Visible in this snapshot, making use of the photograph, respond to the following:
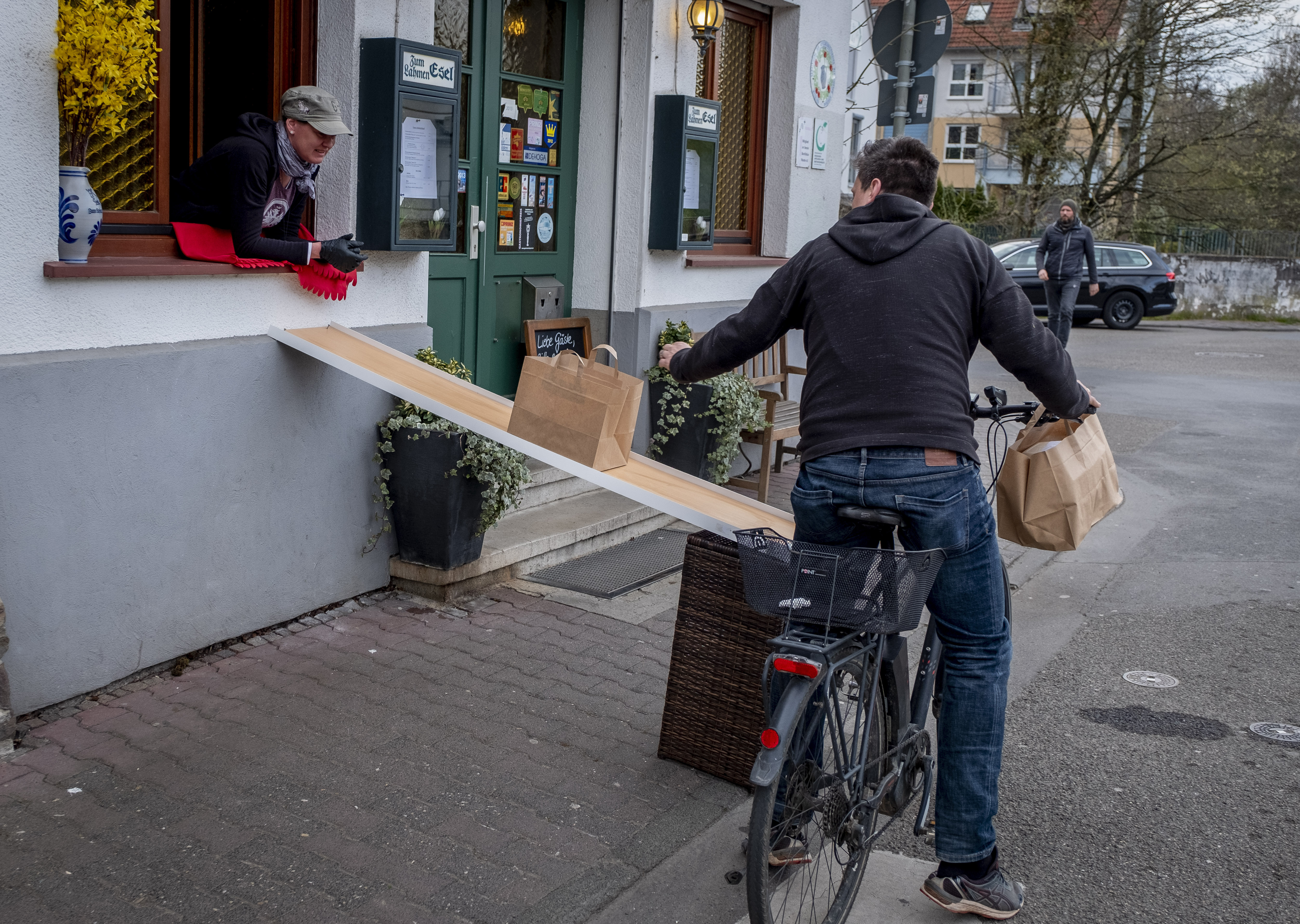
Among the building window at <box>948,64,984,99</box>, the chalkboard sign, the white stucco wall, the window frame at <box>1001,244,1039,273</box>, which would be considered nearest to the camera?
the white stucco wall

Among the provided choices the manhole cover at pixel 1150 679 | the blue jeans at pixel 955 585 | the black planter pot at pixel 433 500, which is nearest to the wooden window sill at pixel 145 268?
the black planter pot at pixel 433 500

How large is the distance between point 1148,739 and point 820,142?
6.23m

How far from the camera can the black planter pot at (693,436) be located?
7.55 metres

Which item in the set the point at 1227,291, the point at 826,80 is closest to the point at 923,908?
the point at 826,80

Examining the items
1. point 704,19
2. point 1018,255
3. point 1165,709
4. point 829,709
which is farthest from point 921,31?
point 1018,255

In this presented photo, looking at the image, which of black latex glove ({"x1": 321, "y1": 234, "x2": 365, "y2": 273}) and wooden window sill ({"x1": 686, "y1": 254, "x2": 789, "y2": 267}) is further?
wooden window sill ({"x1": 686, "y1": 254, "x2": 789, "y2": 267})

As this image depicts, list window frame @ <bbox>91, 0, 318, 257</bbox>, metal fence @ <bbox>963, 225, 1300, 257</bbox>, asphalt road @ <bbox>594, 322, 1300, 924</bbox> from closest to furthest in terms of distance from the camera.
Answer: asphalt road @ <bbox>594, 322, 1300, 924</bbox>, window frame @ <bbox>91, 0, 318, 257</bbox>, metal fence @ <bbox>963, 225, 1300, 257</bbox>

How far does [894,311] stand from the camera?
301 centimetres

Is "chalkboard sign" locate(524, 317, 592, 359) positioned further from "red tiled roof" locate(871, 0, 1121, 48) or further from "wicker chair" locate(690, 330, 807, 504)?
"red tiled roof" locate(871, 0, 1121, 48)

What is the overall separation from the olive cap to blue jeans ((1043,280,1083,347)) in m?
12.1

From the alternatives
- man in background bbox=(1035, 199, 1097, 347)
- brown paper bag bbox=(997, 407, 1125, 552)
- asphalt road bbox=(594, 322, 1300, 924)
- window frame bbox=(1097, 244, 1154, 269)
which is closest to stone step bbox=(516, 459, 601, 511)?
asphalt road bbox=(594, 322, 1300, 924)

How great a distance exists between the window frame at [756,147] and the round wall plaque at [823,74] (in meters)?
0.41

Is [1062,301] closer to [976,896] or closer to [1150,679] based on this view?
[1150,679]

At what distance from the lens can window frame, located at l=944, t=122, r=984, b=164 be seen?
4716cm
